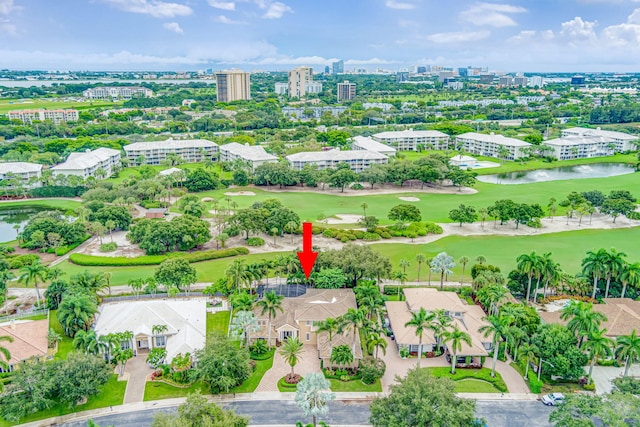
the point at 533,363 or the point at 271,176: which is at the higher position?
the point at 271,176

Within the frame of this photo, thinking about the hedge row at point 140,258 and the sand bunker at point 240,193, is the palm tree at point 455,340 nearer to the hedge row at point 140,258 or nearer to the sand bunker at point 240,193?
the hedge row at point 140,258

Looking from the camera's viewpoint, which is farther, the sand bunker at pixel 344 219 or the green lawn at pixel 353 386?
the sand bunker at pixel 344 219

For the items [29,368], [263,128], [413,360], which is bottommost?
→ [413,360]

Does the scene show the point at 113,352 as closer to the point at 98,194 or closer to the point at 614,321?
the point at 614,321

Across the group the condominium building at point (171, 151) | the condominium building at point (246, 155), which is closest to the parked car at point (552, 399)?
the condominium building at point (246, 155)

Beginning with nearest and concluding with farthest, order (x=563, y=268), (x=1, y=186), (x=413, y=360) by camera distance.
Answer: (x=413, y=360)
(x=563, y=268)
(x=1, y=186)

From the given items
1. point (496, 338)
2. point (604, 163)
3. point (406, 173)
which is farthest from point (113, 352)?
point (604, 163)
